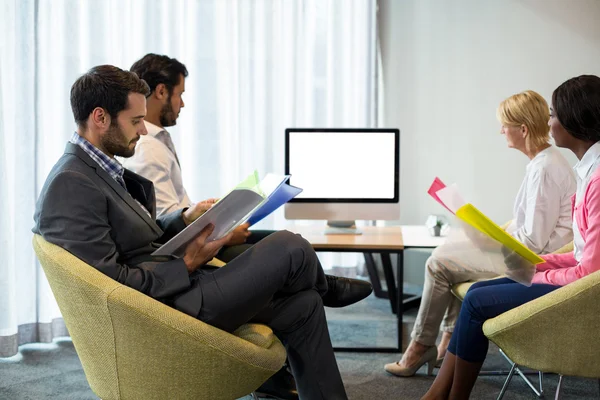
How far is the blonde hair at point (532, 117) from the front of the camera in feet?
10.5

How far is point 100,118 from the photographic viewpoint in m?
2.30

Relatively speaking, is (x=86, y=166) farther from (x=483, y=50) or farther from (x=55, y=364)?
(x=483, y=50)

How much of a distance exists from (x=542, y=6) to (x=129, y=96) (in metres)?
3.12

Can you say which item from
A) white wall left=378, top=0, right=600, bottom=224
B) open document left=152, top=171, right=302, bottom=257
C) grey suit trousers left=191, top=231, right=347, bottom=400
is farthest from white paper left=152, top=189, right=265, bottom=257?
white wall left=378, top=0, right=600, bottom=224

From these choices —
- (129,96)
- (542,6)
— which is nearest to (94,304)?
(129,96)

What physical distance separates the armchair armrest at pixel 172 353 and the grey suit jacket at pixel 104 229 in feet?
0.35

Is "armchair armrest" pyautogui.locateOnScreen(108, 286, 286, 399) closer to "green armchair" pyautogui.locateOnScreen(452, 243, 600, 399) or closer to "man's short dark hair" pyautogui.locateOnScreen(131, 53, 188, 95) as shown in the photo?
"green armchair" pyautogui.locateOnScreen(452, 243, 600, 399)

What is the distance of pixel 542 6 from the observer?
459cm

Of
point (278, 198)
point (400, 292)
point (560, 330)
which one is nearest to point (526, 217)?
point (400, 292)

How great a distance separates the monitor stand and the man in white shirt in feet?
1.66

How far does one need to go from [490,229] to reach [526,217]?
962mm

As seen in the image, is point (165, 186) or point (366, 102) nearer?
point (165, 186)

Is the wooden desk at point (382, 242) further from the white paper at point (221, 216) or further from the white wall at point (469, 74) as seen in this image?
the white paper at point (221, 216)

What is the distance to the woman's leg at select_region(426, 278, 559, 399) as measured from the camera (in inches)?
95.6
